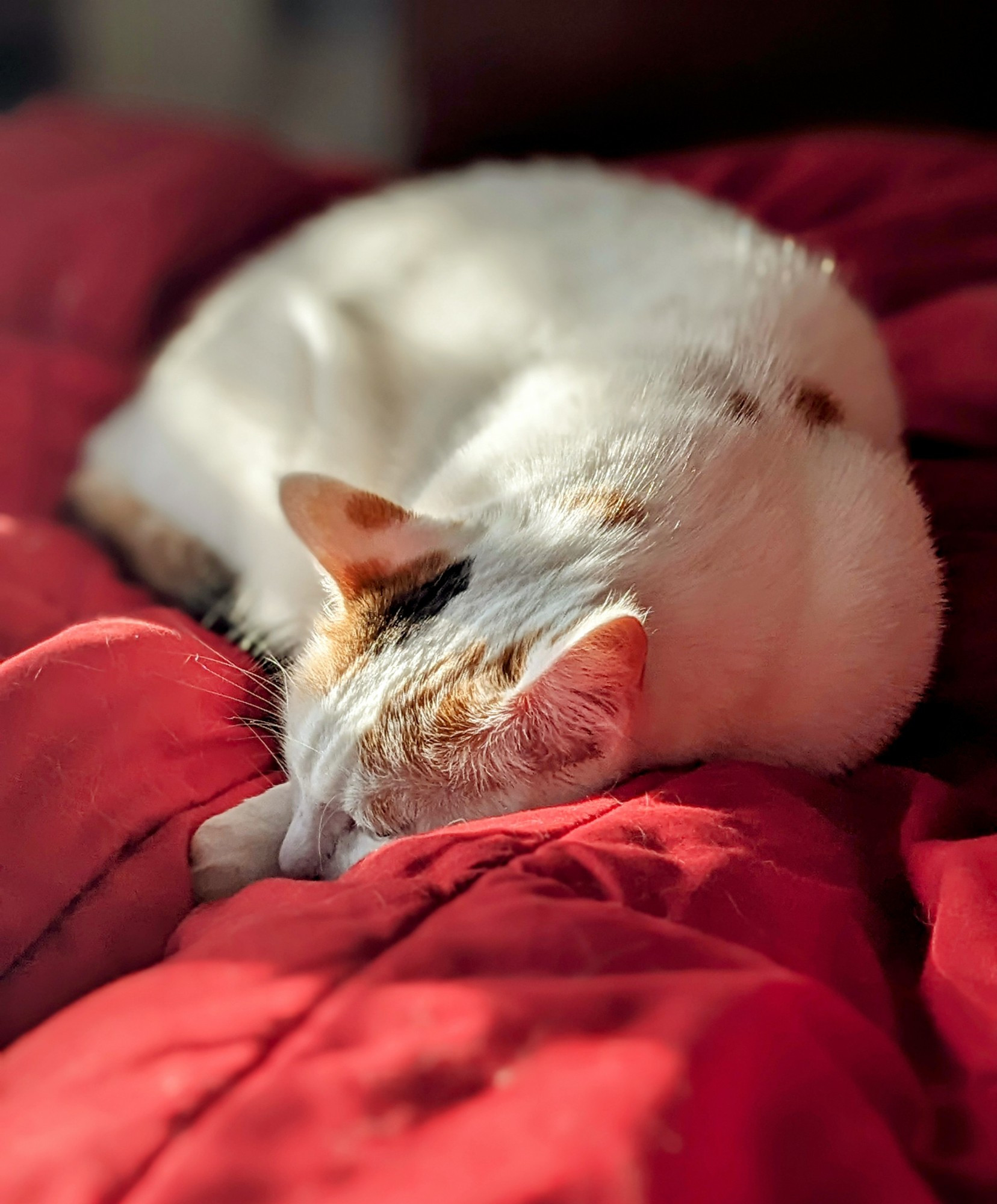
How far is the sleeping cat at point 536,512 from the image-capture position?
0.92 metres

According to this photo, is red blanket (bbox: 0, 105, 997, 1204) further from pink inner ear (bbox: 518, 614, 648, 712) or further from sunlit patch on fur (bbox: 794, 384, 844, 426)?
sunlit patch on fur (bbox: 794, 384, 844, 426)

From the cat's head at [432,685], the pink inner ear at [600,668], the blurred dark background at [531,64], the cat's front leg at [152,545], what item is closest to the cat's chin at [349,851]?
the cat's head at [432,685]

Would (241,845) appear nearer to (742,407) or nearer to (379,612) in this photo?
(379,612)

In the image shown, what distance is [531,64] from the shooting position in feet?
7.48

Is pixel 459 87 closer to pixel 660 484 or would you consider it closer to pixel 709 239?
pixel 709 239

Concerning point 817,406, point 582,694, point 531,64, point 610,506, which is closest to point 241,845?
point 582,694

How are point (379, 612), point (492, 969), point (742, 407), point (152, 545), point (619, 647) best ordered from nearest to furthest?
1. point (492, 969)
2. point (619, 647)
3. point (379, 612)
4. point (742, 407)
5. point (152, 545)

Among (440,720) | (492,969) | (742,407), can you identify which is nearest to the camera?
(492,969)

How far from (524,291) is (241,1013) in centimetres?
106

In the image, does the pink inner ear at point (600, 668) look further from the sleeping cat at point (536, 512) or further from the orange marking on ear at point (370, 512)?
the orange marking on ear at point (370, 512)

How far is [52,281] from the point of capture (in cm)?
195

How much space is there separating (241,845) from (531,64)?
6.42 ft

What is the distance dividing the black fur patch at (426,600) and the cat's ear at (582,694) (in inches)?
5.7

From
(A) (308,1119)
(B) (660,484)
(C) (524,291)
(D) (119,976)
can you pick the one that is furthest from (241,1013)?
(C) (524,291)
